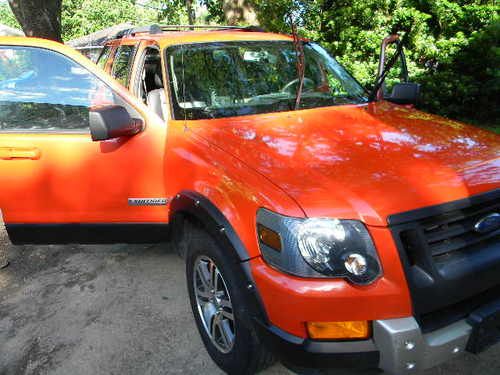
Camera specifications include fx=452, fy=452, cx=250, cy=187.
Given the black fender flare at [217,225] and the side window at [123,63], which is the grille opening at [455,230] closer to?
the black fender flare at [217,225]

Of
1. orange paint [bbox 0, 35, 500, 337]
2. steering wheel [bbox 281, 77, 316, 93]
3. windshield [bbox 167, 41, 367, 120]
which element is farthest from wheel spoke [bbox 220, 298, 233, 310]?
steering wheel [bbox 281, 77, 316, 93]

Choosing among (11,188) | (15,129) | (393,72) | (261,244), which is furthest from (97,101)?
(393,72)

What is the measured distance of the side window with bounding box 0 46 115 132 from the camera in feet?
9.84

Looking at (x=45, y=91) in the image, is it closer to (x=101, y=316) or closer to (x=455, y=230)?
(x=101, y=316)

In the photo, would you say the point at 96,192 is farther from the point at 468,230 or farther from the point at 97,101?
the point at 468,230

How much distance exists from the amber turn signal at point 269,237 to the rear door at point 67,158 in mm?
1157

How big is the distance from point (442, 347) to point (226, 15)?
966cm

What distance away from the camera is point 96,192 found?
3.03 m

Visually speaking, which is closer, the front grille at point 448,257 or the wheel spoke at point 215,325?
the front grille at point 448,257

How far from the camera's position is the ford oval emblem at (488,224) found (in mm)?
1984

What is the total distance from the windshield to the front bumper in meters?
1.61

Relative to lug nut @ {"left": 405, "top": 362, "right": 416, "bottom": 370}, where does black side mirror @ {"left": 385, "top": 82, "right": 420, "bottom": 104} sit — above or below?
above

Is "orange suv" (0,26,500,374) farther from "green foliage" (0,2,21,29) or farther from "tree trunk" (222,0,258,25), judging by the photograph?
"green foliage" (0,2,21,29)

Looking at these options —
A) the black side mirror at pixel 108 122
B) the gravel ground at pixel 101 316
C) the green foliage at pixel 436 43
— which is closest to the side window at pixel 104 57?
the gravel ground at pixel 101 316
